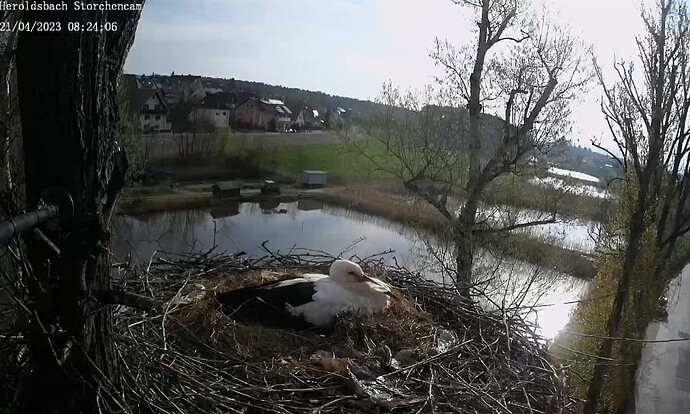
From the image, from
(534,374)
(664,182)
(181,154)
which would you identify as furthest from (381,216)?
(534,374)

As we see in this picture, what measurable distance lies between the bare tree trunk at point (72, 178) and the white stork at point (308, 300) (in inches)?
39.7

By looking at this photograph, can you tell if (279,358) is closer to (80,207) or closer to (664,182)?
(80,207)

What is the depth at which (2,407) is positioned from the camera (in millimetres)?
1105

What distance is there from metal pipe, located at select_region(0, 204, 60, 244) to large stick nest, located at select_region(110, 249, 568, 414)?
1.31 feet

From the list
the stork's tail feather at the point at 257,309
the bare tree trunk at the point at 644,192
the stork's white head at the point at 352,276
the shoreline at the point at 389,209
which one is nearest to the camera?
the stork's tail feather at the point at 257,309

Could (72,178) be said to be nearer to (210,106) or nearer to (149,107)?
(149,107)

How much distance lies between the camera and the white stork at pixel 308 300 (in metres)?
2.04

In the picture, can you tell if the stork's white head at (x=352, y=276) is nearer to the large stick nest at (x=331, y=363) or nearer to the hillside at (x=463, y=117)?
the large stick nest at (x=331, y=363)

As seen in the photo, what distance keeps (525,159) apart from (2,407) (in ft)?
18.6

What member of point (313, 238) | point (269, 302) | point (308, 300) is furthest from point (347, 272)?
point (313, 238)

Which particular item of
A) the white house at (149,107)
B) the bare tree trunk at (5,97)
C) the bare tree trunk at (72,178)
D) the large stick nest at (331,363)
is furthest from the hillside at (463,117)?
the bare tree trunk at (72,178)

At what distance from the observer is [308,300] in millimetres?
2088

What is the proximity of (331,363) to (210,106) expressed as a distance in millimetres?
3486

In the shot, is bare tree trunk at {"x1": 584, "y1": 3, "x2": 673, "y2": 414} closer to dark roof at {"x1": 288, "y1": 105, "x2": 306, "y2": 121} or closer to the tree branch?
dark roof at {"x1": 288, "y1": 105, "x2": 306, "y2": 121}
